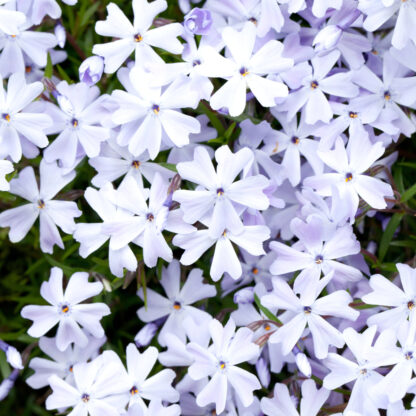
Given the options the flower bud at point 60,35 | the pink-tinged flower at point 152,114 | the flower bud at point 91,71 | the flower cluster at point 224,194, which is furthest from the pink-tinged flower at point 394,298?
the flower bud at point 60,35

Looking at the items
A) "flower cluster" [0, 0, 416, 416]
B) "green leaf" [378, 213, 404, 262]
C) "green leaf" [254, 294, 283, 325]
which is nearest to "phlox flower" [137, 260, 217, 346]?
"flower cluster" [0, 0, 416, 416]

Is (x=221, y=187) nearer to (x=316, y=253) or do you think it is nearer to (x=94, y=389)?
(x=316, y=253)

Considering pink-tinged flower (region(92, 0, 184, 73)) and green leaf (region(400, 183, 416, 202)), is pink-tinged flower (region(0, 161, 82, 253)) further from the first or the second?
green leaf (region(400, 183, 416, 202))

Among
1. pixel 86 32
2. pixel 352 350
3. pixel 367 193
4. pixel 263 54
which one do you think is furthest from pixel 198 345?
pixel 86 32

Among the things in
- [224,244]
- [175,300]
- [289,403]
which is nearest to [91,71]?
[224,244]

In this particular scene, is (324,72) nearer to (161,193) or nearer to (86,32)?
(161,193)

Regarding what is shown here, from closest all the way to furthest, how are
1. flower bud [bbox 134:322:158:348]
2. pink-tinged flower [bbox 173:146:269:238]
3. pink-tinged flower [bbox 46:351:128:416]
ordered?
pink-tinged flower [bbox 173:146:269:238] → pink-tinged flower [bbox 46:351:128:416] → flower bud [bbox 134:322:158:348]
